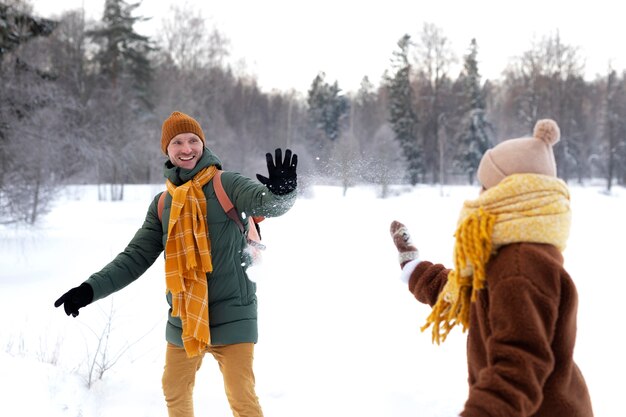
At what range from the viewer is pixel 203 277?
247cm

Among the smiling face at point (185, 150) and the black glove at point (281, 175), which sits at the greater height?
the smiling face at point (185, 150)

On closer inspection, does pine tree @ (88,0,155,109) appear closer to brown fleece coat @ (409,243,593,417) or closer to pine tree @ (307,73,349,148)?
pine tree @ (307,73,349,148)

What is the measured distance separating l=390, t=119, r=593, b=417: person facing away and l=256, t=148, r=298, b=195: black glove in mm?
998

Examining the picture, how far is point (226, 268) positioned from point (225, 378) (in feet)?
1.79

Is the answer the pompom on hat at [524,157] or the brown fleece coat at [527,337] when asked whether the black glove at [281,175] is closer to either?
the pompom on hat at [524,157]

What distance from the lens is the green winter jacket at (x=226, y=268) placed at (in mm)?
2451

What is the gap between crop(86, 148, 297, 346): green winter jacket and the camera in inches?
96.5

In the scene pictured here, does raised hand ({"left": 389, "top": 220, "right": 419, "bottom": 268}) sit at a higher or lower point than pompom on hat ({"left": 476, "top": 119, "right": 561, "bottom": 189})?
lower

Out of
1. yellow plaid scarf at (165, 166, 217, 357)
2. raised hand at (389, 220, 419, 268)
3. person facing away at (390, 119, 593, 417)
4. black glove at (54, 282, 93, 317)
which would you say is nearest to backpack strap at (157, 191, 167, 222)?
yellow plaid scarf at (165, 166, 217, 357)

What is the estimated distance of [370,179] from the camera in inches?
261

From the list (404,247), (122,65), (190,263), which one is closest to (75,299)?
(190,263)

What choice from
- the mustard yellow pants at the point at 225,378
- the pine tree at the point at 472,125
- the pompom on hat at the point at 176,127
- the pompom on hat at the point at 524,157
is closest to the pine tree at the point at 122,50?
the pine tree at the point at 472,125

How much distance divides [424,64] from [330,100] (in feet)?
22.2

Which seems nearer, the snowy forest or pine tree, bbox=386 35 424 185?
the snowy forest
